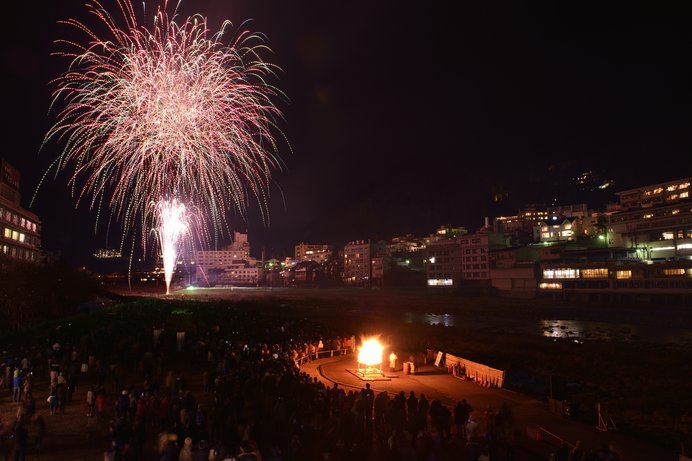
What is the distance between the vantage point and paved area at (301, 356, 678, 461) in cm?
1137

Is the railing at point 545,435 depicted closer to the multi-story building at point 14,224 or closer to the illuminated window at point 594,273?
the multi-story building at point 14,224

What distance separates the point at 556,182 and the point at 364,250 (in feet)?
334

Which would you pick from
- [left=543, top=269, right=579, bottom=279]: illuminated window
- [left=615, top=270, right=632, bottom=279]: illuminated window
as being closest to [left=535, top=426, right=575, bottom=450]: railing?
[left=615, top=270, right=632, bottom=279]: illuminated window

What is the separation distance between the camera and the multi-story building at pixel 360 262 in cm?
12565

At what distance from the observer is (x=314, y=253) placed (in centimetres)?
18212

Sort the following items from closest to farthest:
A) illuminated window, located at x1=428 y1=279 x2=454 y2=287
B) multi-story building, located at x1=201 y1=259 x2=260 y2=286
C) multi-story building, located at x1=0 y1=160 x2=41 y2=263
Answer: multi-story building, located at x1=0 y1=160 x2=41 y2=263
illuminated window, located at x1=428 y1=279 x2=454 y2=287
multi-story building, located at x1=201 y1=259 x2=260 y2=286

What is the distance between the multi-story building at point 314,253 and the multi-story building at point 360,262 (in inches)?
1342

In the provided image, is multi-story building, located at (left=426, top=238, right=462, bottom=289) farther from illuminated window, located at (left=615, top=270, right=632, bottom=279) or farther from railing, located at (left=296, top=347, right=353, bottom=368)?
railing, located at (left=296, top=347, right=353, bottom=368)

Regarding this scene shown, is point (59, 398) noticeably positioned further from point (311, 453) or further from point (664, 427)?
point (664, 427)

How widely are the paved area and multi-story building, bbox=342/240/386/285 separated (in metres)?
102

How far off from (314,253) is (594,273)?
12782cm

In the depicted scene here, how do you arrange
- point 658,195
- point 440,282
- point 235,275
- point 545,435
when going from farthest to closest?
point 235,275 < point 440,282 < point 658,195 < point 545,435

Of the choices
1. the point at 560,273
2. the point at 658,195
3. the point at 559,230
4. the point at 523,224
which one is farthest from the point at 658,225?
the point at 523,224

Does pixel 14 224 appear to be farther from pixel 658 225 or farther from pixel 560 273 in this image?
pixel 658 225
